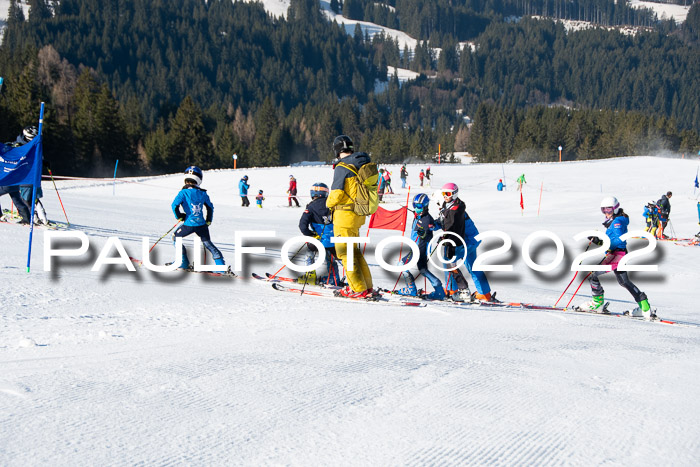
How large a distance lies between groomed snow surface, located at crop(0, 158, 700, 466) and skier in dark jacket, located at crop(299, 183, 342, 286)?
3.82ft

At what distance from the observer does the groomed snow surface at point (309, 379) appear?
9.56 ft

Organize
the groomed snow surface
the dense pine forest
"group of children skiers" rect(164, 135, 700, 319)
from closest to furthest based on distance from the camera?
1. the groomed snow surface
2. "group of children skiers" rect(164, 135, 700, 319)
3. the dense pine forest

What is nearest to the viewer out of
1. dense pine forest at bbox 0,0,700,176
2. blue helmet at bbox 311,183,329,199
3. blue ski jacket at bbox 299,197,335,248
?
blue ski jacket at bbox 299,197,335,248

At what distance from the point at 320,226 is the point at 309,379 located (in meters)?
5.24

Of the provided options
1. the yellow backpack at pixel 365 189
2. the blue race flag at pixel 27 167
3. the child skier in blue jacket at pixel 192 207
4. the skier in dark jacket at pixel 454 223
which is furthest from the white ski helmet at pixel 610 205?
the blue race flag at pixel 27 167

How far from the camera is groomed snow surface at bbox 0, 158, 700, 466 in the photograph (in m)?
2.91


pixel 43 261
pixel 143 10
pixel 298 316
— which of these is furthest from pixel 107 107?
pixel 143 10

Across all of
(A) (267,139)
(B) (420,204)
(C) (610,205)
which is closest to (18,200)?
(B) (420,204)

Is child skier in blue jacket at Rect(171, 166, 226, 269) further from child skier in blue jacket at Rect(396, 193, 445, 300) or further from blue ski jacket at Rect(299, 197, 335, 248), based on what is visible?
child skier in blue jacket at Rect(396, 193, 445, 300)

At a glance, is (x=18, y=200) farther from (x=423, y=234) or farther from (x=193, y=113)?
(x=193, y=113)

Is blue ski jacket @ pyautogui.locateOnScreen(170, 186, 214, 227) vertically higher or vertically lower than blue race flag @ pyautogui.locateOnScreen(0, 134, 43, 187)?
lower

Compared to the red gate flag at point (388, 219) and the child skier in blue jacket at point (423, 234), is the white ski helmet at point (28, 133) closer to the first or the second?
the child skier in blue jacket at point (423, 234)

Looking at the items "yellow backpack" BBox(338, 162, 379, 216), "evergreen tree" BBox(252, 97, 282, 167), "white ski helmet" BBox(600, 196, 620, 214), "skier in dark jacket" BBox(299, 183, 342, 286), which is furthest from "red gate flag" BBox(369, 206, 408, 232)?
"evergreen tree" BBox(252, 97, 282, 167)

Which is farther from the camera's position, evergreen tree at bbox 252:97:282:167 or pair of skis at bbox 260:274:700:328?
evergreen tree at bbox 252:97:282:167
